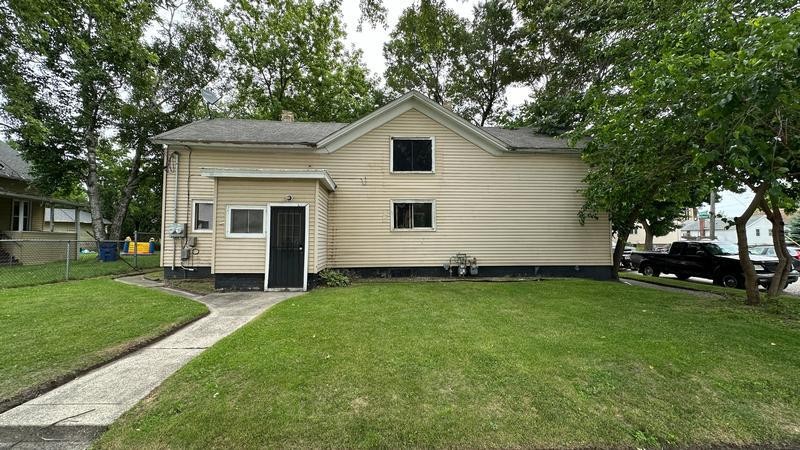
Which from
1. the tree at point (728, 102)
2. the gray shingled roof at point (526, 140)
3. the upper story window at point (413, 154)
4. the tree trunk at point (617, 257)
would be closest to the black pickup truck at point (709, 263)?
the tree trunk at point (617, 257)

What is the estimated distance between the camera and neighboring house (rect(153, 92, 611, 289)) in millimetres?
10031

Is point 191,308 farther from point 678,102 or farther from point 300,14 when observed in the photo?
point 300,14

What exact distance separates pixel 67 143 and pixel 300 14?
1365cm

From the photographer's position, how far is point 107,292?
748 cm

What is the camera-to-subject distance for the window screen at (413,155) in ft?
35.6

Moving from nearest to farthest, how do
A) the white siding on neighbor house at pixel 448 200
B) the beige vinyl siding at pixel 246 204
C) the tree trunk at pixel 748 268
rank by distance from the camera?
the tree trunk at pixel 748 268, the beige vinyl siding at pixel 246 204, the white siding on neighbor house at pixel 448 200

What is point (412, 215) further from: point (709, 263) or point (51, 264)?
point (51, 264)

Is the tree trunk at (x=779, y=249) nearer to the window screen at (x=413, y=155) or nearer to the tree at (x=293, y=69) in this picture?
the window screen at (x=413, y=155)

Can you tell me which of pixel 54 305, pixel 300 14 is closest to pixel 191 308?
pixel 54 305

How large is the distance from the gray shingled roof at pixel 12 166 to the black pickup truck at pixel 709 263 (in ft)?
98.9

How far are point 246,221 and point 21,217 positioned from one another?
52.8 feet

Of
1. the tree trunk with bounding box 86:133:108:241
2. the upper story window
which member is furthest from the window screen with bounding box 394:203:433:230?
the tree trunk with bounding box 86:133:108:241

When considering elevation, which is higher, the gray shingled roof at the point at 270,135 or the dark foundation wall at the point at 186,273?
the gray shingled roof at the point at 270,135

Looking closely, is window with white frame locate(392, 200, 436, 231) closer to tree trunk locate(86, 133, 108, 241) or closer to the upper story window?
the upper story window
